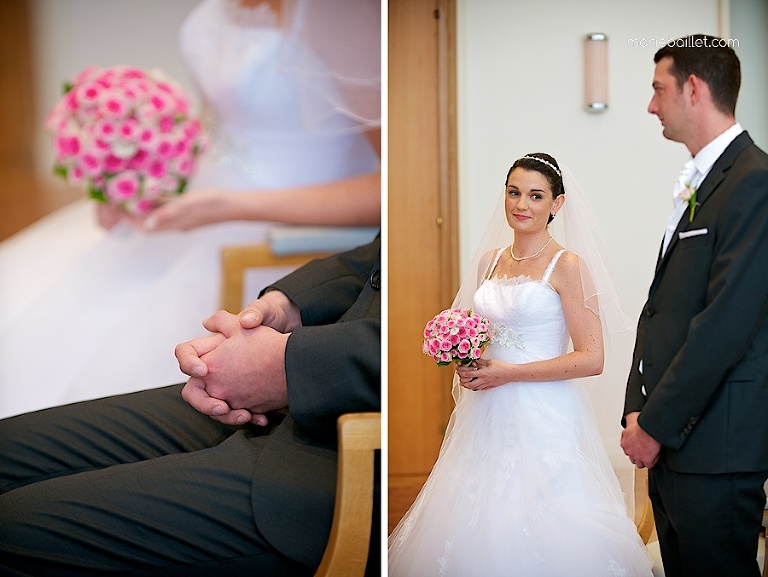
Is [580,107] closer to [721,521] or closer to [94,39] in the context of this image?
[721,521]

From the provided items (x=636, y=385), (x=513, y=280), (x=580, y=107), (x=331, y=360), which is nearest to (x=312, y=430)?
(x=331, y=360)

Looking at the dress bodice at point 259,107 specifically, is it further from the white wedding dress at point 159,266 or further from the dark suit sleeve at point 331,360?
the dark suit sleeve at point 331,360

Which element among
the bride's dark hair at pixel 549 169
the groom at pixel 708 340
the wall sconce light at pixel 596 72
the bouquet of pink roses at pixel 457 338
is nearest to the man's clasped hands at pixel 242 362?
the bouquet of pink roses at pixel 457 338

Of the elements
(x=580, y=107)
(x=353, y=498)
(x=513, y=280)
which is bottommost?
(x=353, y=498)

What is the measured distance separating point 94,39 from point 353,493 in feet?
4.75

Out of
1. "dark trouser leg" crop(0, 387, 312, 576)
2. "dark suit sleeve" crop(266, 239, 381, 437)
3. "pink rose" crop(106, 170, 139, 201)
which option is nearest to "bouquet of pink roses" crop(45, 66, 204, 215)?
"pink rose" crop(106, 170, 139, 201)

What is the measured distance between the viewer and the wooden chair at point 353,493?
7.03ft

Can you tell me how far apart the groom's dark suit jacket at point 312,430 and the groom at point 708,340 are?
2.63 feet

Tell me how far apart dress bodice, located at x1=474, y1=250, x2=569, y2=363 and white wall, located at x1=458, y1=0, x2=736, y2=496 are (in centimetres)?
44

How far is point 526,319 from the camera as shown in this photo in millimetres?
2674

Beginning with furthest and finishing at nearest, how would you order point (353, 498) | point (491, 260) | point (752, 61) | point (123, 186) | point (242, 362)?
point (752, 61), point (491, 260), point (123, 186), point (242, 362), point (353, 498)

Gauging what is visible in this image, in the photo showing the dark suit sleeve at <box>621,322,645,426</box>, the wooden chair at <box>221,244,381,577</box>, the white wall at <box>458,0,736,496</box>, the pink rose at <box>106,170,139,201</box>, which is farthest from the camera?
the white wall at <box>458,0,736,496</box>

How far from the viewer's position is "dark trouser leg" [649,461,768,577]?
7.53 ft

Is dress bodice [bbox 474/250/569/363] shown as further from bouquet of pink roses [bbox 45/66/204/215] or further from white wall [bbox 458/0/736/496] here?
bouquet of pink roses [bbox 45/66/204/215]
